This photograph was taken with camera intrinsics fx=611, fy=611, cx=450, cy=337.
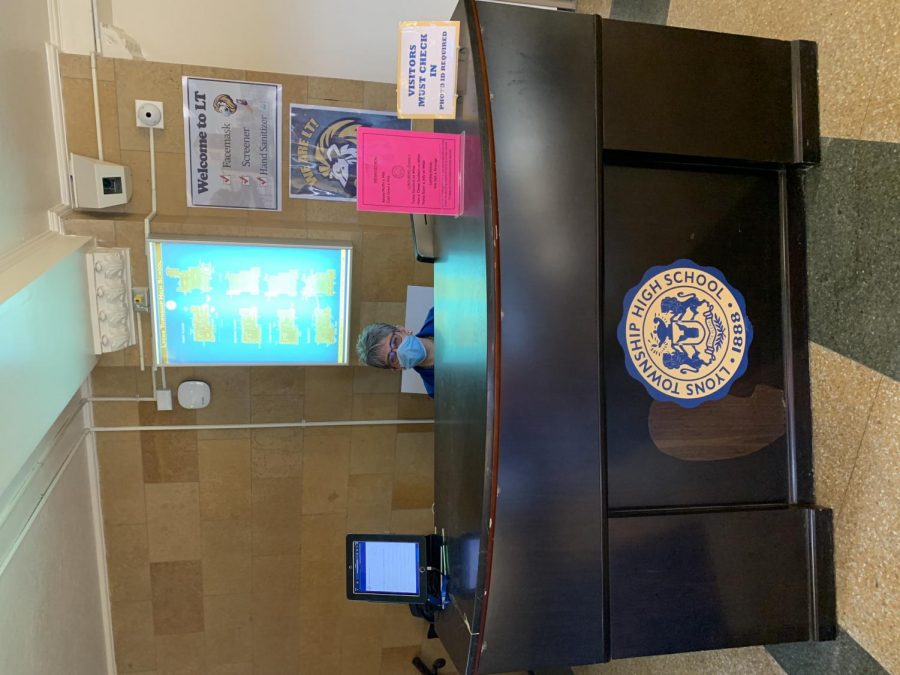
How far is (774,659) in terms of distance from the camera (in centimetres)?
153

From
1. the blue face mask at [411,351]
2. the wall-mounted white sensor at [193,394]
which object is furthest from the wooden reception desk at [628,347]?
the wall-mounted white sensor at [193,394]

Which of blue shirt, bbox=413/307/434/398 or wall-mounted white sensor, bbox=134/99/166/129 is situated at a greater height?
wall-mounted white sensor, bbox=134/99/166/129

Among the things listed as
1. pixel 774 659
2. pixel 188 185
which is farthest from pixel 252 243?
pixel 774 659

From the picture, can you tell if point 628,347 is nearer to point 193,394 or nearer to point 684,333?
point 684,333

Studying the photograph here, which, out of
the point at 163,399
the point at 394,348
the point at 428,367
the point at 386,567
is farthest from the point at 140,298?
the point at 386,567

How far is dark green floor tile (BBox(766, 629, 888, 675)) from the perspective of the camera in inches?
51.9

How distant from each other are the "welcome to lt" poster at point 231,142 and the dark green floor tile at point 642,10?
1.32 metres

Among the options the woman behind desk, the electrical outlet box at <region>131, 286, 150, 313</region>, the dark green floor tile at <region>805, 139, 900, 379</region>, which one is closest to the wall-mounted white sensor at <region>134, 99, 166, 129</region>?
the electrical outlet box at <region>131, 286, 150, 313</region>

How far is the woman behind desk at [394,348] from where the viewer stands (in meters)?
2.13

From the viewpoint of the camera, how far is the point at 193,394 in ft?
7.88

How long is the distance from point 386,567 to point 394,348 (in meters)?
0.84

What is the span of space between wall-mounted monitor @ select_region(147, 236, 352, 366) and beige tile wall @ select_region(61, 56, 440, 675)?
213 millimetres

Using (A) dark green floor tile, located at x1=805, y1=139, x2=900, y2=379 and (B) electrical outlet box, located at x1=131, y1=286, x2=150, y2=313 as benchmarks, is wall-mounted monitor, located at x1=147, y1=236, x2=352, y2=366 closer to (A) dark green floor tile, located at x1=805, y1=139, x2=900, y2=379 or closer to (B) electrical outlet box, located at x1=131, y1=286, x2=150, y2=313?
(B) electrical outlet box, located at x1=131, y1=286, x2=150, y2=313

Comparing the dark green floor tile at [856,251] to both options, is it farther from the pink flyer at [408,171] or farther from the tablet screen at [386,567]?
the tablet screen at [386,567]
